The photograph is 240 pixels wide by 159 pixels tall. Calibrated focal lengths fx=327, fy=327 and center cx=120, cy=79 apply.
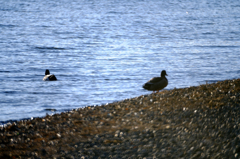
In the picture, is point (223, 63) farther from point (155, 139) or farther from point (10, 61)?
point (155, 139)

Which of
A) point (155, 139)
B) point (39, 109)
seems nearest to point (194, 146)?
point (155, 139)

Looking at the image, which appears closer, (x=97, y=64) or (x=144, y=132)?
(x=144, y=132)

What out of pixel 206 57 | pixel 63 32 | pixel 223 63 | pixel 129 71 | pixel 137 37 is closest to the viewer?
pixel 129 71

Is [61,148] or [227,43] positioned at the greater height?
[61,148]

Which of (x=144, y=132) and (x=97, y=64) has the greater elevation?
(x=144, y=132)

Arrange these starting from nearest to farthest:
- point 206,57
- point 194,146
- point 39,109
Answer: point 194,146, point 39,109, point 206,57

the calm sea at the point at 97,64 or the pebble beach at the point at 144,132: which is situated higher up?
the pebble beach at the point at 144,132

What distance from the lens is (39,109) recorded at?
20.3m

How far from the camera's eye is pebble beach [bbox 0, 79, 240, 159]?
10383mm

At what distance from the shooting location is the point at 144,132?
1188 cm

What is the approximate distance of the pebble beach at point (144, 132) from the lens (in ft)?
34.1

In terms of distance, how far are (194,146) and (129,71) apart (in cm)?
2120

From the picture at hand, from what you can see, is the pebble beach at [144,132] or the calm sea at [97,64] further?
the calm sea at [97,64]

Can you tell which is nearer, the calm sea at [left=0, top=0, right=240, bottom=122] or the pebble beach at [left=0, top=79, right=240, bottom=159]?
the pebble beach at [left=0, top=79, right=240, bottom=159]
